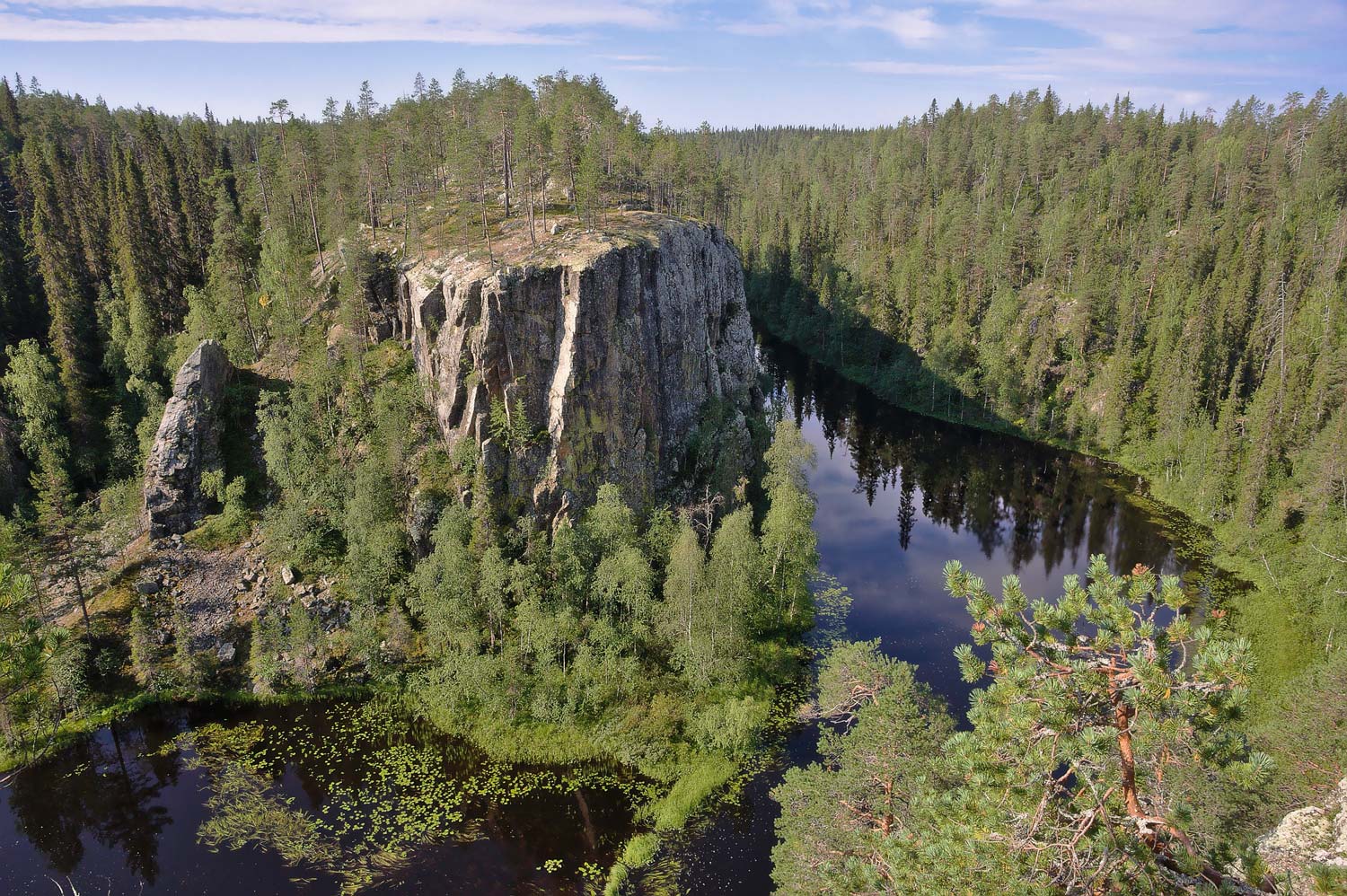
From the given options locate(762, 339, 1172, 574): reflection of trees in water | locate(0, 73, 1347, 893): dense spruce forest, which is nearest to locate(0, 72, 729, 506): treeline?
locate(0, 73, 1347, 893): dense spruce forest

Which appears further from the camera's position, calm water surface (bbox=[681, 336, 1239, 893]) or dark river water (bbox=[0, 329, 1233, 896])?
calm water surface (bbox=[681, 336, 1239, 893])

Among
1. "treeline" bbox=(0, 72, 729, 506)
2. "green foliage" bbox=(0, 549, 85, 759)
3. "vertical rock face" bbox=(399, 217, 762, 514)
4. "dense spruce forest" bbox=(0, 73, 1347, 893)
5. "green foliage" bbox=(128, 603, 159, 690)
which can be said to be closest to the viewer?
"dense spruce forest" bbox=(0, 73, 1347, 893)

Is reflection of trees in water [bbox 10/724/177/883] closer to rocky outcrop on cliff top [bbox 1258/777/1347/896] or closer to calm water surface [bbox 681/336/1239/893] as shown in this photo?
calm water surface [bbox 681/336/1239/893]

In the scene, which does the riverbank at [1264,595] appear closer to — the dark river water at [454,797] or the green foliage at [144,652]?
the dark river water at [454,797]

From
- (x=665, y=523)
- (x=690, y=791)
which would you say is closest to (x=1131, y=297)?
(x=665, y=523)

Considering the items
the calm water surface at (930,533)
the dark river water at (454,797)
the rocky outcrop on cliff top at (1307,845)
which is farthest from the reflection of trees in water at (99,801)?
the rocky outcrop on cliff top at (1307,845)

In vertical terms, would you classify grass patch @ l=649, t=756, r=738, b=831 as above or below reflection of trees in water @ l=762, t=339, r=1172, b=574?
below

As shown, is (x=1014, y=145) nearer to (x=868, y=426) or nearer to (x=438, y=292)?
(x=868, y=426)
